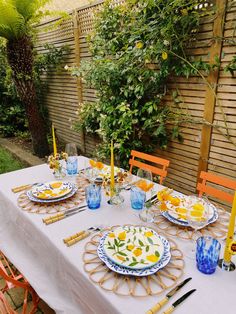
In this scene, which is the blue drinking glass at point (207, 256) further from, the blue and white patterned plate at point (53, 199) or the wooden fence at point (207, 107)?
the wooden fence at point (207, 107)

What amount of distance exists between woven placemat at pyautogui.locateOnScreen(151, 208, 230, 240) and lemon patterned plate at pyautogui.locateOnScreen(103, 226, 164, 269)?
0.35 ft

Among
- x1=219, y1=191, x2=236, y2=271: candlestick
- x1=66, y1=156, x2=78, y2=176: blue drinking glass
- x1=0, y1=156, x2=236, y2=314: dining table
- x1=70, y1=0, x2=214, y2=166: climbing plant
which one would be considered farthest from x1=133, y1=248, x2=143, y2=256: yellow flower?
x1=70, y1=0, x2=214, y2=166: climbing plant

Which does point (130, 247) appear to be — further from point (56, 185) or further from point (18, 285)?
point (56, 185)

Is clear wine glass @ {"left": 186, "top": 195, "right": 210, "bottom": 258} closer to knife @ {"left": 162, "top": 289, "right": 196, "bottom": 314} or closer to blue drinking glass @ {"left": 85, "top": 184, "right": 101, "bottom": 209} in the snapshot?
knife @ {"left": 162, "top": 289, "right": 196, "bottom": 314}

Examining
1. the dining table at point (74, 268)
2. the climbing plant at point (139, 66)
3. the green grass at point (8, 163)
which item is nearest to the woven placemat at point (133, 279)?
the dining table at point (74, 268)

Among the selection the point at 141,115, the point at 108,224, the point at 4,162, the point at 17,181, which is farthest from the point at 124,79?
the point at 4,162

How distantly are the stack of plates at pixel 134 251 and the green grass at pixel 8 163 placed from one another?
3.17m

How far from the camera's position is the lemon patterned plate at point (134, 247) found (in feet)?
3.03

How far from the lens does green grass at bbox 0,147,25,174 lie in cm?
383

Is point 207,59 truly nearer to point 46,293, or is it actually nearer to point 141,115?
point 141,115

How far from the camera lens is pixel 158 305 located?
762 mm

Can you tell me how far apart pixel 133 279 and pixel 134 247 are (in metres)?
0.15

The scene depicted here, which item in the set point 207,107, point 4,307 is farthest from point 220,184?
point 4,307

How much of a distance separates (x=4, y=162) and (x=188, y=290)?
3922 mm
